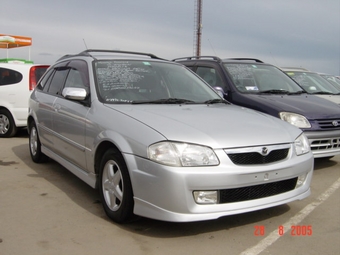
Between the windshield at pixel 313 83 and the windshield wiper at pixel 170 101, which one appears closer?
the windshield wiper at pixel 170 101

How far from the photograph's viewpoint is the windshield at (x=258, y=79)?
6676 mm

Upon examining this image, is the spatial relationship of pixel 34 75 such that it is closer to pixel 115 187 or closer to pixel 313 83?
pixel 115 187

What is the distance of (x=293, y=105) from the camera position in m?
5.91

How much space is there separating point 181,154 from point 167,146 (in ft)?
0.44

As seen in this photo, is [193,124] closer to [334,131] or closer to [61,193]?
[61,193]

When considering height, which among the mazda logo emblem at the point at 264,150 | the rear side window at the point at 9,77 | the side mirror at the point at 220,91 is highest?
the side mirror at the point at 220,91

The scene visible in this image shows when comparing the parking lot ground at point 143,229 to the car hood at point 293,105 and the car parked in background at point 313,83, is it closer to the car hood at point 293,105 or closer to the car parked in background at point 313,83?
the car hood at point 293,105

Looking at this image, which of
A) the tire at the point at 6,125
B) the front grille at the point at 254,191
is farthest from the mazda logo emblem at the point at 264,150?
the tire at the point at 6,125

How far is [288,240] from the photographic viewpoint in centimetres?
337

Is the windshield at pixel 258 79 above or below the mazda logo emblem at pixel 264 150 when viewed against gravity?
above

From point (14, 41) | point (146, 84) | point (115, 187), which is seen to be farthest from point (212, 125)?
point (14, 41)

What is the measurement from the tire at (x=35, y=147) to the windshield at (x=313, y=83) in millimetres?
5816

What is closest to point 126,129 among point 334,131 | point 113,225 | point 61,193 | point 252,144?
point 113,225

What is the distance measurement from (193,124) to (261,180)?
0.77m
